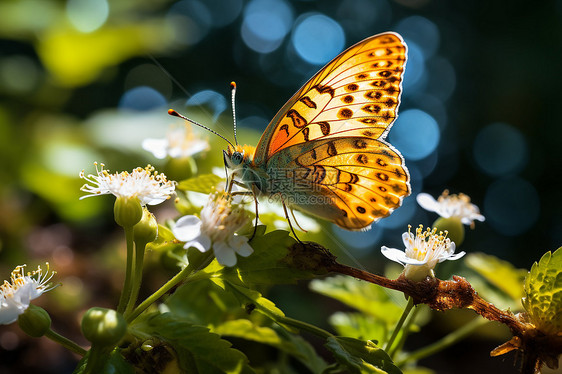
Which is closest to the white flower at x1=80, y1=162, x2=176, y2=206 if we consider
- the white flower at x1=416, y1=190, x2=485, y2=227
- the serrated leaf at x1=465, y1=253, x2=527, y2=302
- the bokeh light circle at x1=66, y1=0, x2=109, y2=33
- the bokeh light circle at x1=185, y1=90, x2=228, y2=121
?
the white flower at x1=416, y1=190, x2=485, y2=227

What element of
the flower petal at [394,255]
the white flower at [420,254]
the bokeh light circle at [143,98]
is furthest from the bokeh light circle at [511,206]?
the flower petal at [394,255]

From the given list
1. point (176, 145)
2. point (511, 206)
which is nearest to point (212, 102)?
point (176, 145)

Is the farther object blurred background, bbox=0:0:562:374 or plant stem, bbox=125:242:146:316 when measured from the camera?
blurred background, bbox=0:0:562:374

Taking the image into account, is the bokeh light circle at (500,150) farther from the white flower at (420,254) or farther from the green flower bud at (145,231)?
the green flower bud at (145,231)

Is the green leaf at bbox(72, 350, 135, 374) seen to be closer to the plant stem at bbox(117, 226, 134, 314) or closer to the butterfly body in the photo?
the plant stem at bbox(117, 226, 134, 314)

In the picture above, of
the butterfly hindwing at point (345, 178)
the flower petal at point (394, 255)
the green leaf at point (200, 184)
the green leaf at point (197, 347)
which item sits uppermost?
the butterfly hindwing at point (345, 178)

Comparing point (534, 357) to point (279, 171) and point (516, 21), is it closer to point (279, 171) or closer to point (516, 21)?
point (279, 171)

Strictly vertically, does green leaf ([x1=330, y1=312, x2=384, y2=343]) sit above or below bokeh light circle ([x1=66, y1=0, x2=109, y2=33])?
below
